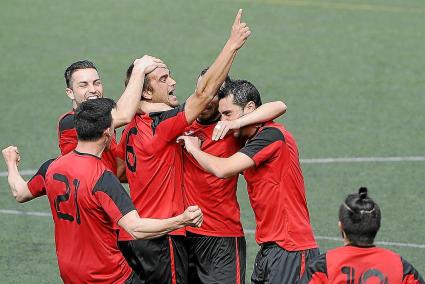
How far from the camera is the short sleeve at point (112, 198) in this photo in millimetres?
8523

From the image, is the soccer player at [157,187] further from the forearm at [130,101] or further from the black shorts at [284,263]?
the black shorts at [284,263]

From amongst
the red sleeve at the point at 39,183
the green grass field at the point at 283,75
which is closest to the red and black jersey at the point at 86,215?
the red sleeve at the point at 39,183

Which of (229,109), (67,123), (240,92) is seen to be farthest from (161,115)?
(67,123)

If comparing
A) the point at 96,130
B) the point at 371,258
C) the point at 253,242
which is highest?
the point at 96,130

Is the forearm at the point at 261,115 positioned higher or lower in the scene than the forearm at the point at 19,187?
higher

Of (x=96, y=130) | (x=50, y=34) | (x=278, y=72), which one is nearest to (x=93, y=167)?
(x=96, y=130)

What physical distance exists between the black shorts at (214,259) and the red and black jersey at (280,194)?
21.1 inches

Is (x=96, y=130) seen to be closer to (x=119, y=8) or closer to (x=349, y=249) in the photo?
(x=349, y=249)

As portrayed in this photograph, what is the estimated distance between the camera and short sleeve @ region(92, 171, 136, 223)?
336 inches

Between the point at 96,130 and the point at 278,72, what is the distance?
40.9 ft

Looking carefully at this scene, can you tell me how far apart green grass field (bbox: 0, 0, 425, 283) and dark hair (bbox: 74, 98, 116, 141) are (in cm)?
391

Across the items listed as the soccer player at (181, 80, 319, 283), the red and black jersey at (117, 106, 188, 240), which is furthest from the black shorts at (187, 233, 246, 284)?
the soccer player at (181, 80, 319, 283)

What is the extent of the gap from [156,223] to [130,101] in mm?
1566

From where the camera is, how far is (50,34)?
23.1 meters
